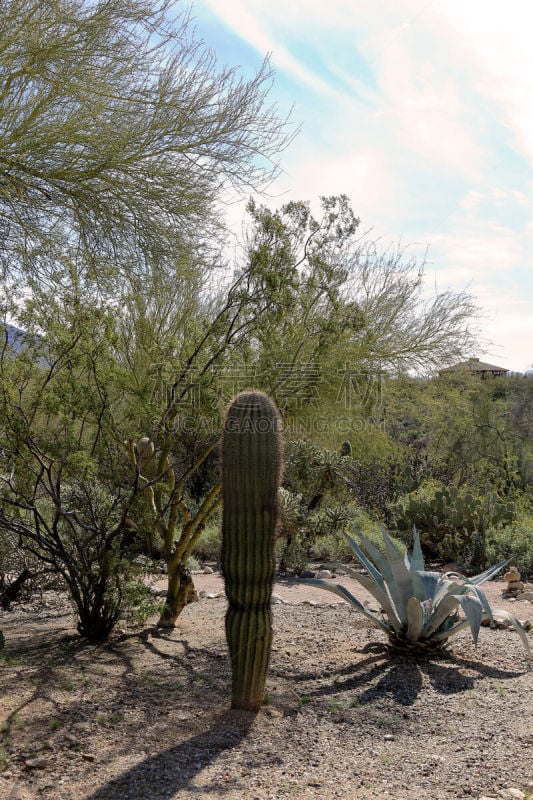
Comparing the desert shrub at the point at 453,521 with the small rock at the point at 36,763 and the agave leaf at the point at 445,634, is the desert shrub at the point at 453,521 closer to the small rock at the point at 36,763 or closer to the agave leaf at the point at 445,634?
the agave leaf at the point at 445,634

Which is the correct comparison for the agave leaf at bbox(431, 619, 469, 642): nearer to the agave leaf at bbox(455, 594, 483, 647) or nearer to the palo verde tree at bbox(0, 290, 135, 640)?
the agave leaf at bbox(455, 594, 483, 647)

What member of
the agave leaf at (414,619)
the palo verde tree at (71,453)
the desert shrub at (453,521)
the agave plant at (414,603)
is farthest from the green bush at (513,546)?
the palo verde tree at (71,453)

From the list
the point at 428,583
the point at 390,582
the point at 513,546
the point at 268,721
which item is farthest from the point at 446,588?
the point at 513,546

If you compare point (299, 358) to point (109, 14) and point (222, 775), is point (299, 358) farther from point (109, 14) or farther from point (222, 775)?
point (222, 775)

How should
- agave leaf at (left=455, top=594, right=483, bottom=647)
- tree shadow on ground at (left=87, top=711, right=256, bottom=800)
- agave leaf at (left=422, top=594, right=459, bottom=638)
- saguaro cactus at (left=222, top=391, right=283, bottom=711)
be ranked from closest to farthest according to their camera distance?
tree shadow on ground at (left=87, top=711, right=256, bottom=800), saguaro cactus at (left=222, top=391, right=283, bottom=711), agave leaf at (left=455, top=594, right=483, bottom=647), agave leaf at (left=422, top=594, right=459, bottom=638)

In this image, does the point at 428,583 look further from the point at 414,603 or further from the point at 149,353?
the point at 149,353

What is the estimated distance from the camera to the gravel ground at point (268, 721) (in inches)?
121

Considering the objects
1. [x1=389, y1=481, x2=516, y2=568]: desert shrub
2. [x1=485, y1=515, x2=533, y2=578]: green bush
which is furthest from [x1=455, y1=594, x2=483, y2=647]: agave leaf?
[x1=389, y1=481, x2=516, y2=568]: desert shrub

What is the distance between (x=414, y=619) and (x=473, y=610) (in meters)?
0.63

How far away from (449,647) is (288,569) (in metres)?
3.82

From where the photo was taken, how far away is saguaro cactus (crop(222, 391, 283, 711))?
3754mm

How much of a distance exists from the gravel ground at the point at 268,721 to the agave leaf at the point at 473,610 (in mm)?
430

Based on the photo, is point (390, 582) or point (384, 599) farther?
point (390, 582)

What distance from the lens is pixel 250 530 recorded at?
3756 mm
